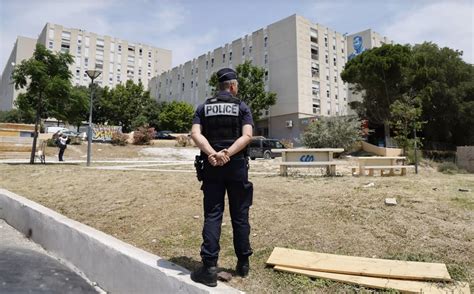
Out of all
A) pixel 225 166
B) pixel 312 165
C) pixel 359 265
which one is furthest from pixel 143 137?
pixel 359 265

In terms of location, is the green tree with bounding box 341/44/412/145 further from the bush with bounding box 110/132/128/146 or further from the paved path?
the paved path

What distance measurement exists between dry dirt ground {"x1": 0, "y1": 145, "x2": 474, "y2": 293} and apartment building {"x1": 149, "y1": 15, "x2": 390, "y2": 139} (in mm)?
34679

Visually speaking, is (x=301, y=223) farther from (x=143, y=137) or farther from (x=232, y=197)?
(x=143, y=137)

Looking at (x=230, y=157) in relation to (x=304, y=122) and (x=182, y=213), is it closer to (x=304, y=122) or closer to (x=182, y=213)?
(x=182, y=213)

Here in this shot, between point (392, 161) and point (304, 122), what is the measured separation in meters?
30.5

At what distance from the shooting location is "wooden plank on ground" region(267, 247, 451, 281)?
287 centimetres

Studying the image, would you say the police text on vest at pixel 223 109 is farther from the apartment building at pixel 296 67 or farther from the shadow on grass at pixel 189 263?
the apartment building at pixel 296 67

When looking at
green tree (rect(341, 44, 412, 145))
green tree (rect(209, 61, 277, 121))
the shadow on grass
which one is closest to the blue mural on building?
green tree (rect(209, 61, 277, 121))

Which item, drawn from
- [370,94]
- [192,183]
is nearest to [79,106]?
[192,183]

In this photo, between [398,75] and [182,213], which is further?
[398,75]

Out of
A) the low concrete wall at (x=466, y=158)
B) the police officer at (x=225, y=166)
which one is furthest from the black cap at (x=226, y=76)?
the low concrete wall at (x=466, y=158)

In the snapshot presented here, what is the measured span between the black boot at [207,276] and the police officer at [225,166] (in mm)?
138

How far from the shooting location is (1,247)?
15.6ft

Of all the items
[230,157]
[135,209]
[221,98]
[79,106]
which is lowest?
[135,209]
